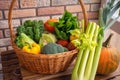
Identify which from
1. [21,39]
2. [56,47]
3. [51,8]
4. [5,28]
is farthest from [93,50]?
[5,28]

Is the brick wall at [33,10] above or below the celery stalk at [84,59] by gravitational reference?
above

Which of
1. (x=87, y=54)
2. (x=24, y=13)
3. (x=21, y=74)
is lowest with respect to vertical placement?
(x=21, y=74)

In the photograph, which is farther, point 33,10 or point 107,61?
point 33,10

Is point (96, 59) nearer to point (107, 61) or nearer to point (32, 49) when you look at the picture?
point (107, 61)

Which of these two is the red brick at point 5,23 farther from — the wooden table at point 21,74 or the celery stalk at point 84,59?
the celery stalk at point 84,59

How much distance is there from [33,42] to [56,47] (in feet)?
0.36

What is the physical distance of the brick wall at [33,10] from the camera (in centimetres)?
114

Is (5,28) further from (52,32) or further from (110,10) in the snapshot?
(110,10)

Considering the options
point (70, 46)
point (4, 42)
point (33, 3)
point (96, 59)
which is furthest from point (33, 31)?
point (4, 42)

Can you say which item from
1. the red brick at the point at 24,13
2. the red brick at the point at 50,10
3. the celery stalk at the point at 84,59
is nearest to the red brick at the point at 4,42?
the red brick at the point at 24,13

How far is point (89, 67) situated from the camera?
66 cm

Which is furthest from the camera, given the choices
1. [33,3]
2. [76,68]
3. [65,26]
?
[33,3]

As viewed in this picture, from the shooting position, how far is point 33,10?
1180mm

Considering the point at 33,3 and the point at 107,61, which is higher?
the point at 33,3
